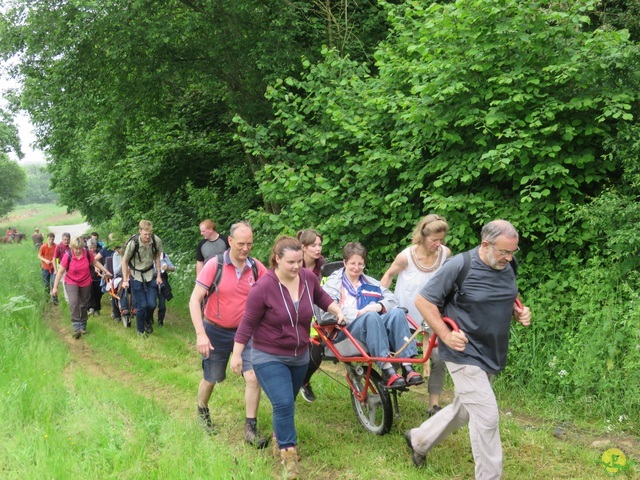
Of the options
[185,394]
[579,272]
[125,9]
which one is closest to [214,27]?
[125,9]

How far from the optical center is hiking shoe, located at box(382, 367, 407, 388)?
4969 millimetres

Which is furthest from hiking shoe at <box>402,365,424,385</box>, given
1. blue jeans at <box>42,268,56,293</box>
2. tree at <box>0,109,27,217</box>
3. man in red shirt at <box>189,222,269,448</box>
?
tree at <box>0,109,27,217</box>

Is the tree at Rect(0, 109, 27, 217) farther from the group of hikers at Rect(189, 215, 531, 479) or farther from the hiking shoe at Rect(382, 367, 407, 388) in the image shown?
the hiking shoe at Rect(382, 367, 407, 388)

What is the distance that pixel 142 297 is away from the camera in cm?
1045

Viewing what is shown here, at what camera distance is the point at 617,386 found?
5.59 m

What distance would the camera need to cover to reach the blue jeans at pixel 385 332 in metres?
5.18

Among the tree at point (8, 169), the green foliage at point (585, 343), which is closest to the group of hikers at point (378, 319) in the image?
the green foliage at point (585, 343)

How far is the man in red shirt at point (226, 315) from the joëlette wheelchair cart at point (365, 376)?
79 cm

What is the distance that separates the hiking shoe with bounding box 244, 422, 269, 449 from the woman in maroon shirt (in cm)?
71

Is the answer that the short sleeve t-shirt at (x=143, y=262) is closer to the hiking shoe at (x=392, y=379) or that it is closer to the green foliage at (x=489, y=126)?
the green foliage at (x=489, y=126)

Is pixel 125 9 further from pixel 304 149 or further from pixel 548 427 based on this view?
pixel 548 427

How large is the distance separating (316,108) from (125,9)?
453 cm

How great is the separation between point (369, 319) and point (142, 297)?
6.32 m

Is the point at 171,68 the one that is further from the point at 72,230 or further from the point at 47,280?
the point at 72,230
